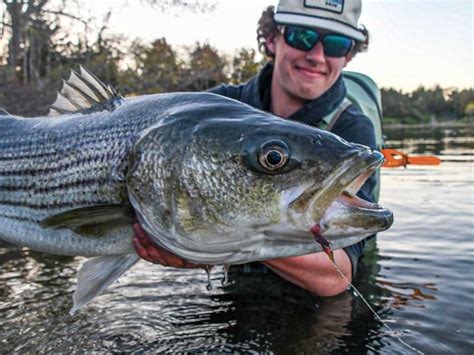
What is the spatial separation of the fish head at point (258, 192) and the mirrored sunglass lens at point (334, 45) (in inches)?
87.0

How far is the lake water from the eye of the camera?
12.8 ft

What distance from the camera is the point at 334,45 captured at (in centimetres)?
453

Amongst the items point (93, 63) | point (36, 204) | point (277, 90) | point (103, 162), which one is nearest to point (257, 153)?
point (103, 162)

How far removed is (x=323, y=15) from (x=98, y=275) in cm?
291

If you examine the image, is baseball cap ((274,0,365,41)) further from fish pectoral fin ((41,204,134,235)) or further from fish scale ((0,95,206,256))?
fish pectoral fin ((41,204,134,235))

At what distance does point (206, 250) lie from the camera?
240 centimetres

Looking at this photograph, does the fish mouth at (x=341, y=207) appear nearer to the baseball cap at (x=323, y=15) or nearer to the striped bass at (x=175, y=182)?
the striped bass at (x=175, y=182)

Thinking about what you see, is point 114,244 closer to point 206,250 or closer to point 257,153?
point 206,250

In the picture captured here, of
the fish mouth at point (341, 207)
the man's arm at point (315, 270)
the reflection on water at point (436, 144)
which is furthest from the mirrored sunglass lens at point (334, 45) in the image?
the reflection on water at point (436, 144)

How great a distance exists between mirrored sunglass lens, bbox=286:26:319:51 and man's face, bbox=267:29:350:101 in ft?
0.13

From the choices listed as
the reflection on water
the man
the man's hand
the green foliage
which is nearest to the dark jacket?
the man

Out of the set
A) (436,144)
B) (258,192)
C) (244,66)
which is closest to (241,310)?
(258,192)

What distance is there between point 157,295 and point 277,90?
7.01 ft

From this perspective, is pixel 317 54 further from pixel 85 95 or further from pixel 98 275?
pixel 98 275
